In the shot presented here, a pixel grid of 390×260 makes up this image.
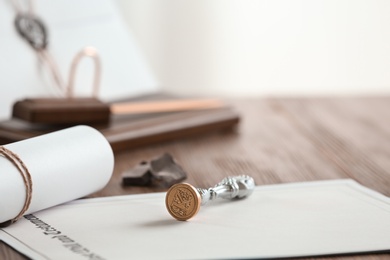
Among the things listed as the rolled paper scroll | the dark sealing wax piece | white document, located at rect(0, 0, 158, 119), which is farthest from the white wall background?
the rolled paper scroll

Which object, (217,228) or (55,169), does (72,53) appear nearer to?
(55,169)

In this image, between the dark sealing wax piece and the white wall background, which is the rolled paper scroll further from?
the white wall background

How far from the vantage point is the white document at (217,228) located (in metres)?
0.74

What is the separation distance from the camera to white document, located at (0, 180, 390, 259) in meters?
0.74

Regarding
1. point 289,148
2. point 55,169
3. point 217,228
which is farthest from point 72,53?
point 217,228

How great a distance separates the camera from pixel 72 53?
4.90ft

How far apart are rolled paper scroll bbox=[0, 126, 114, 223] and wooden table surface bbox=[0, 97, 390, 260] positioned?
0.05 meters

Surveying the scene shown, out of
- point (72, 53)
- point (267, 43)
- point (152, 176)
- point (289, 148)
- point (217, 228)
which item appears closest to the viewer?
point (217, 228)

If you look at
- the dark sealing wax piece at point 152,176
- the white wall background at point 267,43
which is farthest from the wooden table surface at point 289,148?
the white wall background at point 267,43

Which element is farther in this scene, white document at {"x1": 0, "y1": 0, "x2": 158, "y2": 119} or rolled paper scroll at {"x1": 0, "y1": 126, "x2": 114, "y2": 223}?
white document at {"x1": 0, "y1": 0, "x2": 158, "y2": 119}

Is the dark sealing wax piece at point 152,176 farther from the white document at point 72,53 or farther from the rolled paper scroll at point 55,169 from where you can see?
the white document at point 72,53

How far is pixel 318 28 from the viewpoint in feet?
9.52

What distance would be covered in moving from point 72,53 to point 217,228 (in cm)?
77

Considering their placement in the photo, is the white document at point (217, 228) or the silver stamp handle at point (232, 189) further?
the silver stamp handle at point (232, 189)
